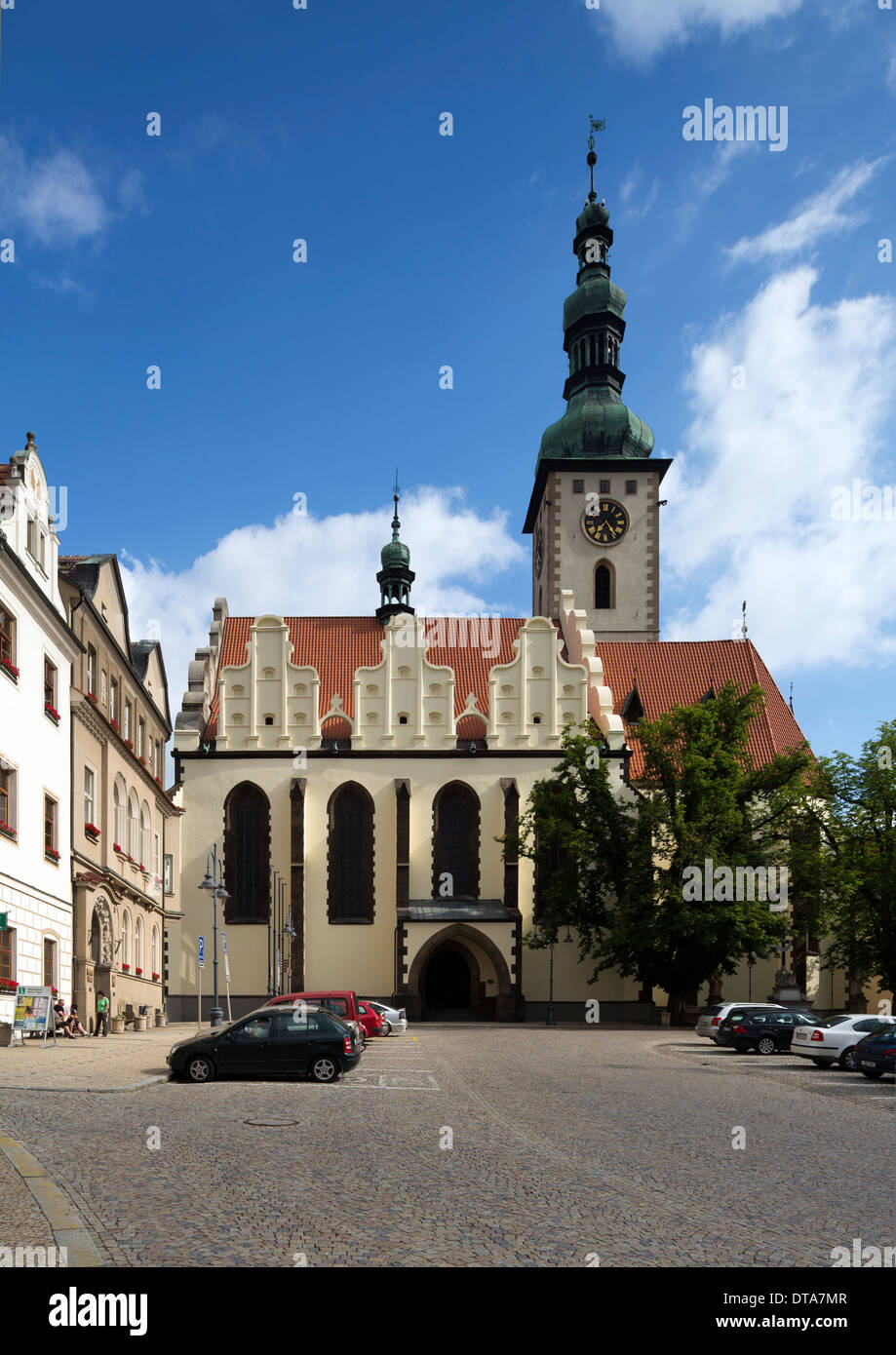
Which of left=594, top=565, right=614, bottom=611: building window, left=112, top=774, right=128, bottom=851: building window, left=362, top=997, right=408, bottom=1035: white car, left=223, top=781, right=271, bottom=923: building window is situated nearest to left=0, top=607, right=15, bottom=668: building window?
left=112, top=774, right=128, bottom=851: building window

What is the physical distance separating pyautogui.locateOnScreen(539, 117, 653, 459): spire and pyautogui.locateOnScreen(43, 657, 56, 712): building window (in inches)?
1731

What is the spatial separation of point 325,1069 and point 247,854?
3289 centimetres

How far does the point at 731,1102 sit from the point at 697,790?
26.9 metres

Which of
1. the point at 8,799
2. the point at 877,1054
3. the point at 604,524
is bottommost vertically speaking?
the point at 877,1054

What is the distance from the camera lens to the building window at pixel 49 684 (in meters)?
30.9

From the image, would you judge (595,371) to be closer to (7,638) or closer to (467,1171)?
(7,638)

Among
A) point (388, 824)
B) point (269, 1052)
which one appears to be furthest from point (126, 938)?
point (269, 1052)

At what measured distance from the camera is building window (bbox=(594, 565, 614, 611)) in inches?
2753

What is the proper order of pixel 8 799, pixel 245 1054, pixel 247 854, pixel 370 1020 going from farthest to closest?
pixel 247 854, pixel 370 1020, pixel 8 799, pixel 245 1054

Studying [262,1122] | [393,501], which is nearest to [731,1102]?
[262,1122]

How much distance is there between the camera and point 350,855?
177 ft

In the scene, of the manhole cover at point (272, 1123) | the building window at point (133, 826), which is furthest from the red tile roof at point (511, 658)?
the manhole cover at point (272, 1123)
